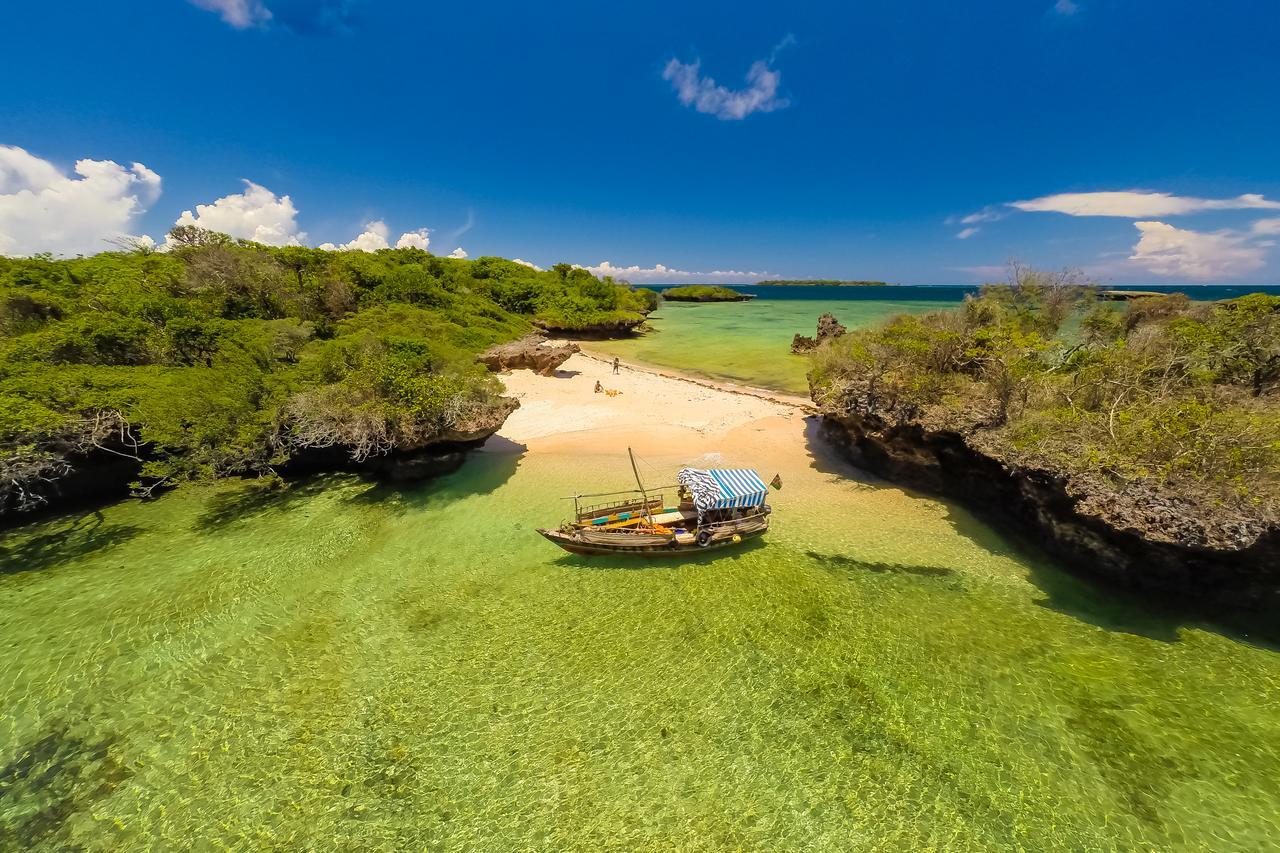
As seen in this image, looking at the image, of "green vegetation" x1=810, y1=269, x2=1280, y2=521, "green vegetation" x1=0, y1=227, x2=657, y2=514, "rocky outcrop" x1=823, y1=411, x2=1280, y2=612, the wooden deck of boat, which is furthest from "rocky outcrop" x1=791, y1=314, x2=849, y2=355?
"green vegetation" x1=0, y1=227, x2=657, y2=514

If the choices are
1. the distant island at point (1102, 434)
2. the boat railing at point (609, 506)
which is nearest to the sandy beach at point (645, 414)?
the distant island at point (1102, 434)

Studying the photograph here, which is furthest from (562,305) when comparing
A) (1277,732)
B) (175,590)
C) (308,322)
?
(1277,732)

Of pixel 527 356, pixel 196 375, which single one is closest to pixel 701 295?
pixel 527 356

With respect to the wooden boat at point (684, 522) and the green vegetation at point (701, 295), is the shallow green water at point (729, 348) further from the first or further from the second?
the green vegetation at point (701, 295)

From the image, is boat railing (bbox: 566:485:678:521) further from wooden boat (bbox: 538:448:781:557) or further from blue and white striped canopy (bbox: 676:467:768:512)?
blue and white striped canopy (bbox: 676:467:768:512)

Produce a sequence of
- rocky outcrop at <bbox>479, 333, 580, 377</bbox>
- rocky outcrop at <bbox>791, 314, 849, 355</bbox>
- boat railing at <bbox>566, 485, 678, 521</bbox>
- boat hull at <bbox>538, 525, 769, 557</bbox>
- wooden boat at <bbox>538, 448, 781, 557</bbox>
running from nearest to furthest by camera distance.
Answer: boat hull at <bbox>538, 525, 769, 557</bbox>
wooden boat at <bbox>538, 448, 781, 557</bbox>
boat railing at <bbox>566, 485, 678, 521</bbox>
rocky outcrop at <bbox>479, 333, 580, 377</bbox>
rocky outcrop at <bbox>791, 314, 849, 355</bbox>

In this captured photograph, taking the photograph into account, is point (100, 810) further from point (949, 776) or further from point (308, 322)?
point (308, 322)
